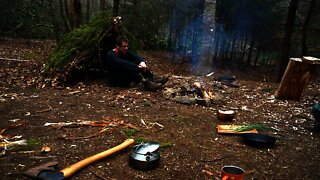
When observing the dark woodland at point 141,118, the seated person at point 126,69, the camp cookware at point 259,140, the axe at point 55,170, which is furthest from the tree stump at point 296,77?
the axe at point 55,170

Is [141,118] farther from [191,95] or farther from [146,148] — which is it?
[191,95]

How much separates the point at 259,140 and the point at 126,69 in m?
4.01

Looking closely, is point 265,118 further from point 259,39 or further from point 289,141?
point 259,39

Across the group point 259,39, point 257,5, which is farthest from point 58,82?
point 259,39

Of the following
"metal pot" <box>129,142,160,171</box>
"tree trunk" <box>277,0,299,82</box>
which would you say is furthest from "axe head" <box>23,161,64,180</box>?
"tree trunk" <box>277,0,299,82</box>

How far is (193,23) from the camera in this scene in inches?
808

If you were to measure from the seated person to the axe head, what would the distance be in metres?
4.21

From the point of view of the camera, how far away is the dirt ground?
373 centimetres

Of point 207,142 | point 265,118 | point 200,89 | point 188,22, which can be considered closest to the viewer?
point 207,142

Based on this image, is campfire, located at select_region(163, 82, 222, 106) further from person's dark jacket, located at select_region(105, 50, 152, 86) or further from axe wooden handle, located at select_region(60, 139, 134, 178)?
axe wooden handle, located at select_region(60, 139, 134, 178)

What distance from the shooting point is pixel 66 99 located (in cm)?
657

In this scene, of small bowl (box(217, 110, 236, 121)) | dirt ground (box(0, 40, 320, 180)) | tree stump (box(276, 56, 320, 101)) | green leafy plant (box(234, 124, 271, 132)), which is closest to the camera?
dirt ground (box(0, 40, 320, 180))

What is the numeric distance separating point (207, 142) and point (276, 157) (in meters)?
0.96

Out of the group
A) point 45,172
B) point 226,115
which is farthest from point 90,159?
point 226,115
